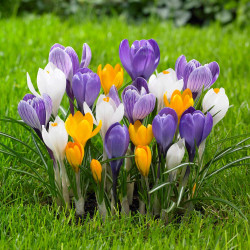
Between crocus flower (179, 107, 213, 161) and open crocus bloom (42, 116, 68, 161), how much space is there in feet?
1.39

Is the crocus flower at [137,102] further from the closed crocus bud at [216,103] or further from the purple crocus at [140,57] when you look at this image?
the closed crocus bud at [216,103]

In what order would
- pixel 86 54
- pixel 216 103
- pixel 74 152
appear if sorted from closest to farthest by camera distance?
pixel 74 152 < pixel 216 103 < pixel 86 54

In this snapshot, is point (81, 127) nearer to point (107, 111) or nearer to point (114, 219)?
point (107, 111)

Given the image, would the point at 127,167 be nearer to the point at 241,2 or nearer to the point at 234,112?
the point at 234,112

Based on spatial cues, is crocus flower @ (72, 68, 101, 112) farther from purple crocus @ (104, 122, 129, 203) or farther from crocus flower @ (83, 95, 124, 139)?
purple crocus @ (104, 122, 129, 203)

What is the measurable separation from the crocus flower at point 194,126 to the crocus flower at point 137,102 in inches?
5.1

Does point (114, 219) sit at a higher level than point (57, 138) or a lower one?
lower

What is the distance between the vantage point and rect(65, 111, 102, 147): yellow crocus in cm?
168

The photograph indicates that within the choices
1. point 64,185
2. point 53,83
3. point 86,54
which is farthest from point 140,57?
point 64,185

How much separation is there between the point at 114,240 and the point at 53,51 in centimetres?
75

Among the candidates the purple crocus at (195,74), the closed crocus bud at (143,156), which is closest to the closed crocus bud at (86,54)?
the purple crocus at (195,74)

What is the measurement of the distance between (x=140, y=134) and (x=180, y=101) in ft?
0.64

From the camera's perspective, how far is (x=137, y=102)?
170 cm

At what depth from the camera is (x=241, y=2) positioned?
568cm
